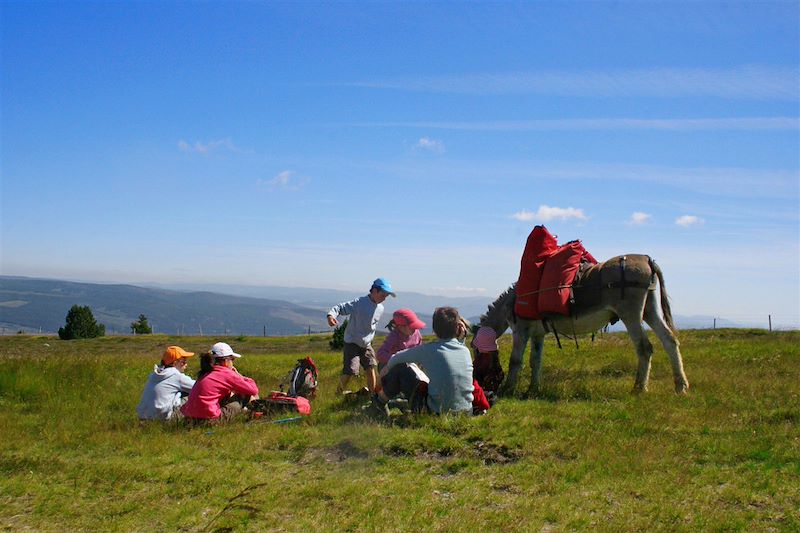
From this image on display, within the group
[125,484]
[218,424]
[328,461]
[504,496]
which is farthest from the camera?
[218,424]

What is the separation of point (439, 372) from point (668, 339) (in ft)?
14.9

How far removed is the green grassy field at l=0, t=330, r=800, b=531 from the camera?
20.3 ft

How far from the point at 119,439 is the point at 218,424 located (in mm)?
1349

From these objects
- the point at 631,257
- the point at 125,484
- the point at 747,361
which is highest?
the point at 631,257

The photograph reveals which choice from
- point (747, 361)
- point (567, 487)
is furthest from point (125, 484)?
point (747, 361)

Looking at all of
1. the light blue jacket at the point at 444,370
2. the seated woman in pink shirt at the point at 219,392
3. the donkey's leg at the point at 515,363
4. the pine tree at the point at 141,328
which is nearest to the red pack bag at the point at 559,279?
the donkey's leg at the point at 515,363

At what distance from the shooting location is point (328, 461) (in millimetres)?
8141

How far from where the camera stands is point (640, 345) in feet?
38.2

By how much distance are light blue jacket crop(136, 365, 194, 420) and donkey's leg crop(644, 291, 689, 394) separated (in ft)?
25.6

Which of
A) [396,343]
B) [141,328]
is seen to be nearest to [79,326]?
[141,328]

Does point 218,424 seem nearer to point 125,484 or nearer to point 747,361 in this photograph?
point 125,484

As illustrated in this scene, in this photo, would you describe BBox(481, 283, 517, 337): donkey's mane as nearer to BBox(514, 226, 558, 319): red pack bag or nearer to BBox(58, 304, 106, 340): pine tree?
BBox(514, 226, 558, 319): red pack bag

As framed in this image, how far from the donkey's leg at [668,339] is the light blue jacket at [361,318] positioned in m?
4.68

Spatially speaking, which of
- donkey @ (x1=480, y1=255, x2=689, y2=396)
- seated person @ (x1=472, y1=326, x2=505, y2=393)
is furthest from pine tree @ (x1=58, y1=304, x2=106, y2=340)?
donkey @ (x1=480, y1=255, x2=689, y2=396)
